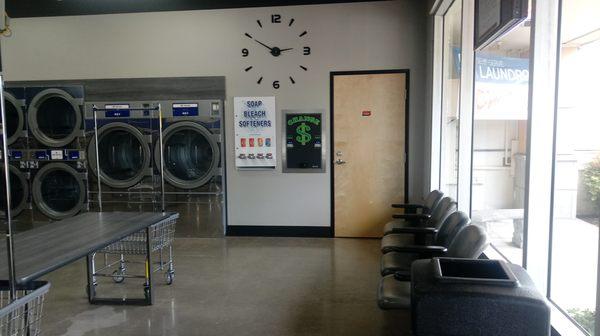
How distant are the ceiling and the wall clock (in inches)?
10.1

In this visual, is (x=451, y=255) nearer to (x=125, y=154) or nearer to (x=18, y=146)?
(x=125, y=154)

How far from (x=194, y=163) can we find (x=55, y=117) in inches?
77.8

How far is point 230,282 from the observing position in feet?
12.8

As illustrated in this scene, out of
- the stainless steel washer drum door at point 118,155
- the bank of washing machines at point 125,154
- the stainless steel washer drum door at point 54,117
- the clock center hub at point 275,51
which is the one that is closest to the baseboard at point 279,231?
the bank of washing machines at point 125,154

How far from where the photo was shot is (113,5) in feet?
17.7

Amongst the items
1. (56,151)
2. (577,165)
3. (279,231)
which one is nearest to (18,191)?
(56,151)

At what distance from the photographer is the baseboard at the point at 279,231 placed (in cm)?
545

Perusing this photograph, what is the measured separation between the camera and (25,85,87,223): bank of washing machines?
557 centimetres

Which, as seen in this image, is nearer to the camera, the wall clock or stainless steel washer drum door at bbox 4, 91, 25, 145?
the wall clock

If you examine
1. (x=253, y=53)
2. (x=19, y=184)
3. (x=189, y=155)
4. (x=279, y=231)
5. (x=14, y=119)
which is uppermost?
(x=253, y=53)

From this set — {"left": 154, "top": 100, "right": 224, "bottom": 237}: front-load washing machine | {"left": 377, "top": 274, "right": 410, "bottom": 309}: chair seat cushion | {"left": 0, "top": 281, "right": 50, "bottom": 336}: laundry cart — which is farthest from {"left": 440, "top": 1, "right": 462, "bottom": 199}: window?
{"left": 0, "top": 281, "right": 50, "bottom": 336}: laundry cart

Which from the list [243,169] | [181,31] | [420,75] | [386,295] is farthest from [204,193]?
[386,295]

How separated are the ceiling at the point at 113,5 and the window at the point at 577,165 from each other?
11.5 feet

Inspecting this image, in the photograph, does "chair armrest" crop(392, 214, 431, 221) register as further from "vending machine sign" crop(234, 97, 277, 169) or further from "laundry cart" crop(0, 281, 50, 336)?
"laundry cart" crop(0, 281, 50, 336)
